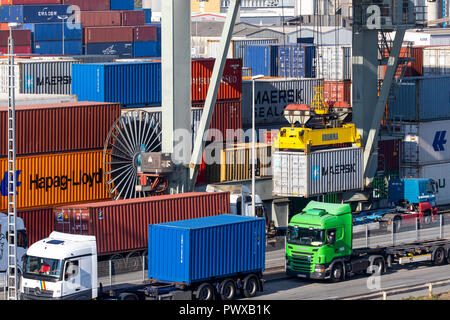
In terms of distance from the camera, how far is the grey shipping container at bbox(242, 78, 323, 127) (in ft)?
179

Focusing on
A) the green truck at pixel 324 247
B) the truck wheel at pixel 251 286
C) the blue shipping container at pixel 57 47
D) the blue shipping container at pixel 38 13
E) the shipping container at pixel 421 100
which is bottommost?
the truck wheel at pixel 251 286

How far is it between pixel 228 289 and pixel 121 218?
21.6 feet

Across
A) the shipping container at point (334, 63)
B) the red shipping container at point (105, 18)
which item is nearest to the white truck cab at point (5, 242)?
the shipping container at point (334, 63)

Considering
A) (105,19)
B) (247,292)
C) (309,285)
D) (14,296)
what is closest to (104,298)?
(14,296)

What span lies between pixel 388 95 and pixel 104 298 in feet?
92.6

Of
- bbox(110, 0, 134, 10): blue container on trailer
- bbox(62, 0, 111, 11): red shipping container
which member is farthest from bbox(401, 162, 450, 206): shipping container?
bbox(110, 0, 134, 10): blue container on trailer

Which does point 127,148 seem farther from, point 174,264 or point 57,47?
point 57,47

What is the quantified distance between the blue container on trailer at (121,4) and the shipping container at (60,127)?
101 meters

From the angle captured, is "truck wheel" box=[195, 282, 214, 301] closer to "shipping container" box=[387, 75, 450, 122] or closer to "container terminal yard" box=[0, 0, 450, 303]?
"container terminal yard" box=[0, 0, 450, 303]

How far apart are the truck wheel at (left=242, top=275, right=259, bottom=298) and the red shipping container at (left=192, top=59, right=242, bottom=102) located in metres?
16.0

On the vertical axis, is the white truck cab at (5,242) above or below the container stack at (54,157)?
below

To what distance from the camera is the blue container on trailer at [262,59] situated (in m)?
65.8

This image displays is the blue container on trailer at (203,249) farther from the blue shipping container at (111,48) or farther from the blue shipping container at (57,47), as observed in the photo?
the blue shipping container at (111,48)

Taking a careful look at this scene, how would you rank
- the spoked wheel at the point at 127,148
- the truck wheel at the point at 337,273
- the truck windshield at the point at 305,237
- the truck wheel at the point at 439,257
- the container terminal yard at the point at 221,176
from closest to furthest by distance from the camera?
the container terminal yard at the point at 221,176
the truck windshield at the point at 305,237
the truck wheel at the point at 337,273
the truck wheel at the point at 439,257
the spoked wheel at the point at 127,148
